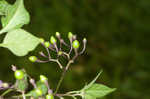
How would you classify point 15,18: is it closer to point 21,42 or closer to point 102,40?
point 21,42

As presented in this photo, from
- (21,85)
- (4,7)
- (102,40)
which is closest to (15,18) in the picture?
(4,7)

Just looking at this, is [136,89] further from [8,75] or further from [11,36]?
[11,36]

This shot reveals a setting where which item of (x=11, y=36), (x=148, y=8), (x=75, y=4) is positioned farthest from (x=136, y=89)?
(x=11, y=36)

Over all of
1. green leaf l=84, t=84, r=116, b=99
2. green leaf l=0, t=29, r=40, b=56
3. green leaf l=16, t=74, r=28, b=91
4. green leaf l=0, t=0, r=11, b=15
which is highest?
green leaf l=0, t=0, r=11, b=15

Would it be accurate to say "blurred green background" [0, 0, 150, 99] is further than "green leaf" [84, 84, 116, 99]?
Result: Yes

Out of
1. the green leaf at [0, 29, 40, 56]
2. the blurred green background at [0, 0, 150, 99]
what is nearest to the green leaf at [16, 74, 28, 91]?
the green leaf at [0, 29, 40, 56]

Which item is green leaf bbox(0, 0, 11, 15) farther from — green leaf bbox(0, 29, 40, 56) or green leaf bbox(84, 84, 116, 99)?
green leaf bbox(84, 84, 116, 99)

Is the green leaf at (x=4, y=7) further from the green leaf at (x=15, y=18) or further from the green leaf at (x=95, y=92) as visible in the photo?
the green leaf at (x=95, y=92)

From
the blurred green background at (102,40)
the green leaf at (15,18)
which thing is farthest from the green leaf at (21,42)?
the blurred green background at (102,40)
